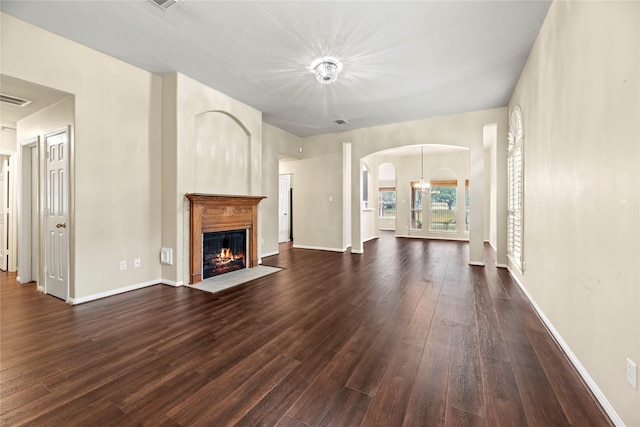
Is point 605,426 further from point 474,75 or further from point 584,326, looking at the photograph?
point 474,75

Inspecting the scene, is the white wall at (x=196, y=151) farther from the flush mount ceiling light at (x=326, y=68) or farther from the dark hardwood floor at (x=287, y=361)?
the flush mount ceiling light at (x=326, y=68)

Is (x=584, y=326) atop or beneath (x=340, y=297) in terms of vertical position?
atop

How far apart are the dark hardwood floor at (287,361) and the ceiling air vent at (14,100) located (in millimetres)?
2498

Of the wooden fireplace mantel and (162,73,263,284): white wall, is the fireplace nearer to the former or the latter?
the wooden fireplace mantel

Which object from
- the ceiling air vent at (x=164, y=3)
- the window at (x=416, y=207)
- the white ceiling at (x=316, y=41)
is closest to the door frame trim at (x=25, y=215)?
the white ceiling at (x=316, y=41)

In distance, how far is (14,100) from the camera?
3.47 m

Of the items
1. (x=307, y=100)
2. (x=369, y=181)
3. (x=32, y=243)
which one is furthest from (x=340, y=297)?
(x=369, y=181)

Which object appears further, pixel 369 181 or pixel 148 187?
pixel 369 181

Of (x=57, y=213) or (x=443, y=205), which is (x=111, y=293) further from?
(x=443, y=205)

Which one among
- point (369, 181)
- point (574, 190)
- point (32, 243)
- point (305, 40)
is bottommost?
point (32, 243)

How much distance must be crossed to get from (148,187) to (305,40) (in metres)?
3.00

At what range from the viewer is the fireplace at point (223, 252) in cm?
447

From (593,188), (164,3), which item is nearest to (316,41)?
(164,3)

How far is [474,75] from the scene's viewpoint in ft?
13.0
